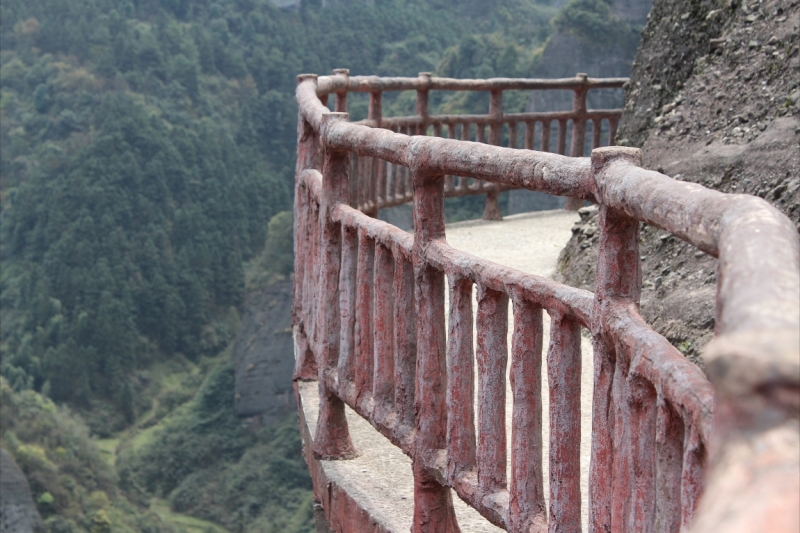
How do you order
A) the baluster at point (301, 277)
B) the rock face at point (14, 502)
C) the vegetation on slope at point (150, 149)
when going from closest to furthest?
the baluster at point (301, 277) → the rock face at point (14, 502) → the vegetation on slope at point (150, 149)

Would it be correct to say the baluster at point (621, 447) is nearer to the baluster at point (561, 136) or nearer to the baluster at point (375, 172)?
the baluster at point (375, 172)

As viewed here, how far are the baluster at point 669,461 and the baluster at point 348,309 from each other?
4.45 feet

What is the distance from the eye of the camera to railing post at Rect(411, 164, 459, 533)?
6.78 feet

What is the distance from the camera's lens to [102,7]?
60.9m

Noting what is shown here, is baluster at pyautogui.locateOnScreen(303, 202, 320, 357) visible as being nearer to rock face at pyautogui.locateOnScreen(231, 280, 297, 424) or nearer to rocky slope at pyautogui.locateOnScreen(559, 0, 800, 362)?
rocky slope at pyautogui.locateOnScreen(559, 0, 800, 362)

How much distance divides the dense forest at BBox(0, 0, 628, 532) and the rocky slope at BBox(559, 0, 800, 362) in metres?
27.9

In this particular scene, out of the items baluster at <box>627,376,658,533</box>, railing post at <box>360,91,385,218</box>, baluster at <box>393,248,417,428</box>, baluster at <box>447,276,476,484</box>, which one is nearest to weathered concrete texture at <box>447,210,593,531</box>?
railing post at <box>360,91,385,218</box>

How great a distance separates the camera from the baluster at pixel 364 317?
2.45m

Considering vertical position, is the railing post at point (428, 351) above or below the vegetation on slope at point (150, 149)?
above

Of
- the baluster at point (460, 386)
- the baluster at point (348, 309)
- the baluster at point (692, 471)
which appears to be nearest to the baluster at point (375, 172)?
the baluster at point (348, 309)

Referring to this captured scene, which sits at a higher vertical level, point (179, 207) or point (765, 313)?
point (765, 313)

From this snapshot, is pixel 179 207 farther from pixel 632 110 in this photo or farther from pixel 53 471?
pixel 632 110

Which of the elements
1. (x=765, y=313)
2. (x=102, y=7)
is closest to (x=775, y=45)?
(x=765, y=313)

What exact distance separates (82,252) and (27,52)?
1972cm
